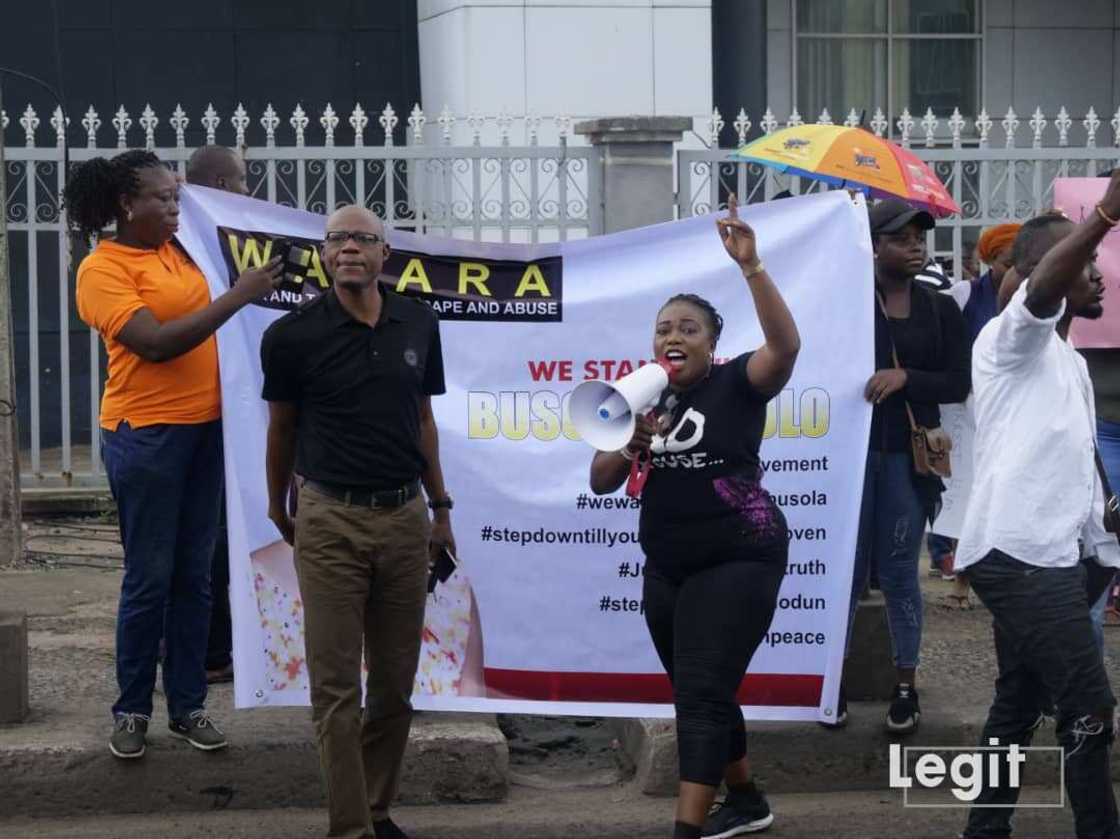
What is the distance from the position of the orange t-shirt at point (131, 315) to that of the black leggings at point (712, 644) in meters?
1.76

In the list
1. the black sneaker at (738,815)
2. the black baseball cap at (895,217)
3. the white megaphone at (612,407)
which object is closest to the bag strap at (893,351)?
the black baseball cap at (895,217)

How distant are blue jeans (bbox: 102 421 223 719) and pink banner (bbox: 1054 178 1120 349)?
317 cm

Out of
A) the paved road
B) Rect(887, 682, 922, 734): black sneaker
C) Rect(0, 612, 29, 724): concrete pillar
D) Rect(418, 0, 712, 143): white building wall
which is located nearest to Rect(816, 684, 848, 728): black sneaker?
Rect(887, 682, 922, 734): black sneaker

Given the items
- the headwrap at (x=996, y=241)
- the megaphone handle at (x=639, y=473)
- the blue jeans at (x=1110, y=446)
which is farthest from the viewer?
the headwrap at (x=996, y=241)

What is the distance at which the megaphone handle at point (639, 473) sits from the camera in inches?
204

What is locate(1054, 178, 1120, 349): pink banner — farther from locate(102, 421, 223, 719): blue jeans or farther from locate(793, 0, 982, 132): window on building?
locate(793, 0, 982, 132): window on building

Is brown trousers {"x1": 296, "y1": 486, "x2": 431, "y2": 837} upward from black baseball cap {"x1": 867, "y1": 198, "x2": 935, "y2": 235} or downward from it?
downward

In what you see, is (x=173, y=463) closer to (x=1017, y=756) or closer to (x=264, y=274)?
(x=264, y=274)

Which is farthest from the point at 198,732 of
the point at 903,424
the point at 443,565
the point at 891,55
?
the point at 891,55

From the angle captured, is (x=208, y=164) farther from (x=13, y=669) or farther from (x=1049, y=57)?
(x=1049, y=57)

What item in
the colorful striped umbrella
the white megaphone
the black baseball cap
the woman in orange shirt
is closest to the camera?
the white megaphone

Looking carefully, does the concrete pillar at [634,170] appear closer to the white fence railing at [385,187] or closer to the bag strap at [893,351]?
the white fence railing at [385,187]

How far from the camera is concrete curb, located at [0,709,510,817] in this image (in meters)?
5.96

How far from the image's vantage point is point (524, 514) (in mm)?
6312
